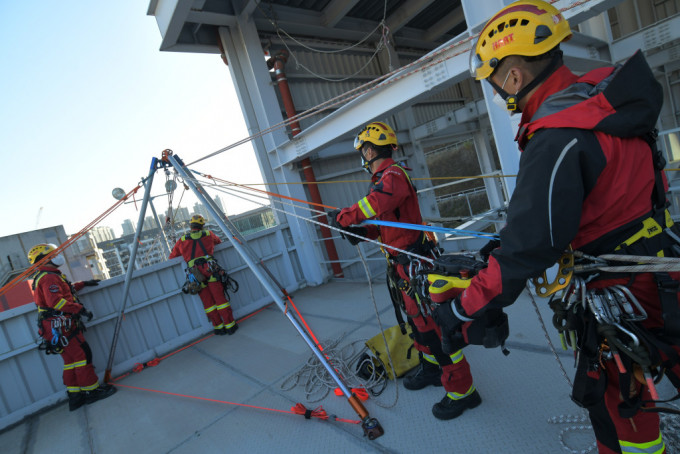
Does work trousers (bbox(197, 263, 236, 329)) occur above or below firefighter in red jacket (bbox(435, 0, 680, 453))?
below

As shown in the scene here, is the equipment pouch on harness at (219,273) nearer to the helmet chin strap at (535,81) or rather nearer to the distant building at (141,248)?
the distant building at (141,248)

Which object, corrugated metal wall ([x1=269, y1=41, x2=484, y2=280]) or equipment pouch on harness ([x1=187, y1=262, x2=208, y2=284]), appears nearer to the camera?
equipment pouch on harness ([x1=187, y1=262, x2=208, y2=284])

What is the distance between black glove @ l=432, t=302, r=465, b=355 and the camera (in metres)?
1.42

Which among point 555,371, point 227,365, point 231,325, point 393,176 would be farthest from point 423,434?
point 231,325

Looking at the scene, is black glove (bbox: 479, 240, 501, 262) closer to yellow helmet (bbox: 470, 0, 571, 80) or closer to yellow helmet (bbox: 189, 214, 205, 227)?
yellow helmet (bbox: 470, 0, 571, 80)

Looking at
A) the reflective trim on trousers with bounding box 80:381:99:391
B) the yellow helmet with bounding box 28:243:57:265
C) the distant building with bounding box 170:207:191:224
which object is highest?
the distant building with bounding box 170:207:191:224

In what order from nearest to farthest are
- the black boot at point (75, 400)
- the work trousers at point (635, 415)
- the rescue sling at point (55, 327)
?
the work trousers at point (635, 415)
the rescue sling at point (55, 327)
the black boot at point (75, 400)

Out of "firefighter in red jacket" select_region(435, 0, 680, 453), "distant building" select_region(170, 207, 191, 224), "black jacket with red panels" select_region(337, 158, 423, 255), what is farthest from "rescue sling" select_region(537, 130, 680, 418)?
"distant building" select_region(170, 207, 191, 224)

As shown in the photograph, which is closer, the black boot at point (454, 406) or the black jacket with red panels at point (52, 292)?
the black boot at point (454, 406)

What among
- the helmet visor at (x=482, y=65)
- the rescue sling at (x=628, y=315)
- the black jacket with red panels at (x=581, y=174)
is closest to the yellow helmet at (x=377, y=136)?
the helmet visor at (x=482, y=65)

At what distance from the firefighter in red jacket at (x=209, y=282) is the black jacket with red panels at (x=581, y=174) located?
4.91 meters

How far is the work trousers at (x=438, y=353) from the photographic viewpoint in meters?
2.36

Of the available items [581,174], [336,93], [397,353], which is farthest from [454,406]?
[336,93]

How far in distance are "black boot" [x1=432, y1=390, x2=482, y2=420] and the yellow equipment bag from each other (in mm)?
542
